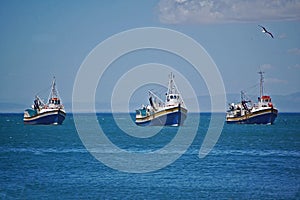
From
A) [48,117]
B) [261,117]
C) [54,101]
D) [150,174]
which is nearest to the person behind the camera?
[150,174]

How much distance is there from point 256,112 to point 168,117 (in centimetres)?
2211

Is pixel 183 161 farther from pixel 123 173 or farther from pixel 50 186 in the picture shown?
pixel 50 186

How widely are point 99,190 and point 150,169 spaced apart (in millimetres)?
11979

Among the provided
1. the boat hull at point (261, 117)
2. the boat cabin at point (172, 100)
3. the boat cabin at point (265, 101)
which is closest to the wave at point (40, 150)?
the boat cabin at point (172, 100)

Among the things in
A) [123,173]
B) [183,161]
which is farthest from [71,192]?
[183,161]

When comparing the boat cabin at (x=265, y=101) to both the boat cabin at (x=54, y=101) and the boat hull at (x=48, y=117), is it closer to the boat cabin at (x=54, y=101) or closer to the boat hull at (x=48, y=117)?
→ the boat hull at (x=48, y=117)

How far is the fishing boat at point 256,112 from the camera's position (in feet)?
Result: 438

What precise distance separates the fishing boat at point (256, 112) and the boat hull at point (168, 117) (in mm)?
17891

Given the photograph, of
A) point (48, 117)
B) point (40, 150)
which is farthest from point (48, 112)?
point (40, 150)

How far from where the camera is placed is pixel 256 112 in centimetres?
13512

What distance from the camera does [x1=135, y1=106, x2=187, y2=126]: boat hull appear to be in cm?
11969

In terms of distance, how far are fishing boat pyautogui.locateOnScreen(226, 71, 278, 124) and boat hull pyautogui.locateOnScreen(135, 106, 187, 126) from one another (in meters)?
17.9

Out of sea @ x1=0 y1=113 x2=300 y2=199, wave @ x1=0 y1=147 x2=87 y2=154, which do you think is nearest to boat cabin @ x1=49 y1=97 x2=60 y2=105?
wave @ x1=0 y1=147 x2=87 y2=154

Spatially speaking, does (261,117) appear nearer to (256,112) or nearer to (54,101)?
(256,112)
